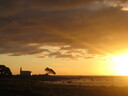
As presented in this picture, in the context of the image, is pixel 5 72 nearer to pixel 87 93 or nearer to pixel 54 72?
pixel 87 93

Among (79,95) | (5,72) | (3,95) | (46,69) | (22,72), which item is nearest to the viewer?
(3,95)

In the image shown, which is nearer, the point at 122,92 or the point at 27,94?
the point at 27,94

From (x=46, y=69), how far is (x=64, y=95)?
125 metres

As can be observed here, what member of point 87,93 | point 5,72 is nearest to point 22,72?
point 5,72

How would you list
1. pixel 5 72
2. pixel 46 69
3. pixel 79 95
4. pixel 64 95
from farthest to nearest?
pixel 46 69, pixel 5 72, pixel 79 95, pixel 64 95

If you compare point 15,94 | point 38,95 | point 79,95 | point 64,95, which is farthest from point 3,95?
point 79,95

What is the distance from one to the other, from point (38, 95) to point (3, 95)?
4875 mm

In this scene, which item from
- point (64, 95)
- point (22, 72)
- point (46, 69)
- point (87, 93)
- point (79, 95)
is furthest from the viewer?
point (46, 69)

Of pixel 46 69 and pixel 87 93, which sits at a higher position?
pixel 46 69

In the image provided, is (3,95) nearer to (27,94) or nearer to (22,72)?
(27,94)

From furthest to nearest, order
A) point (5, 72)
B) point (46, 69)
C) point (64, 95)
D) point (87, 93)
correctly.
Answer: point (46, 69)
point (5, 72)
point (87, 93)
point (64, 95)

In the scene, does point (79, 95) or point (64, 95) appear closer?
point (64, 95)

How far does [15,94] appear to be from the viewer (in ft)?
119

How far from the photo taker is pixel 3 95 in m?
34.8
